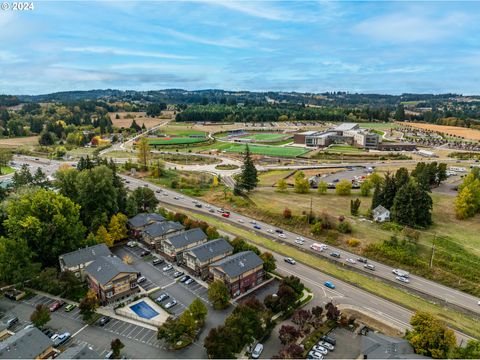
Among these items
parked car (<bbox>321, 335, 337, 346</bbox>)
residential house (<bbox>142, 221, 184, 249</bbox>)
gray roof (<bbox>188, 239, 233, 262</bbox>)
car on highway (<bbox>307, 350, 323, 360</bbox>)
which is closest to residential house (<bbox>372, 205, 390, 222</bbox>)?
gray roof (<bbox>188, 239, 233, 262</bbox>)

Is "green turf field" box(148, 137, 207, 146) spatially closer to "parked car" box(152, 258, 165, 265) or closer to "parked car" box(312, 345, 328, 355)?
"parked car" box(152, 258, 165, 265)

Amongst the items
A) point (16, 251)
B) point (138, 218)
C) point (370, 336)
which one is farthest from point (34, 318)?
point (370, 336)

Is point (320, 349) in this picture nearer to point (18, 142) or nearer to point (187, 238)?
point (187, 238)

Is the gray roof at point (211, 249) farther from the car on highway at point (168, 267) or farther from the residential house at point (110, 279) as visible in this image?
the residential house at point (110, 279)

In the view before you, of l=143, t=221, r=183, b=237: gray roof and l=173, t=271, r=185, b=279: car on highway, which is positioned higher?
l=143, t=221, r=183, b=237: gray roof

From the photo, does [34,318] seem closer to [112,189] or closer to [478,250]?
[112,189]

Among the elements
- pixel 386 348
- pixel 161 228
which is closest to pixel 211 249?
pixel 161 228
